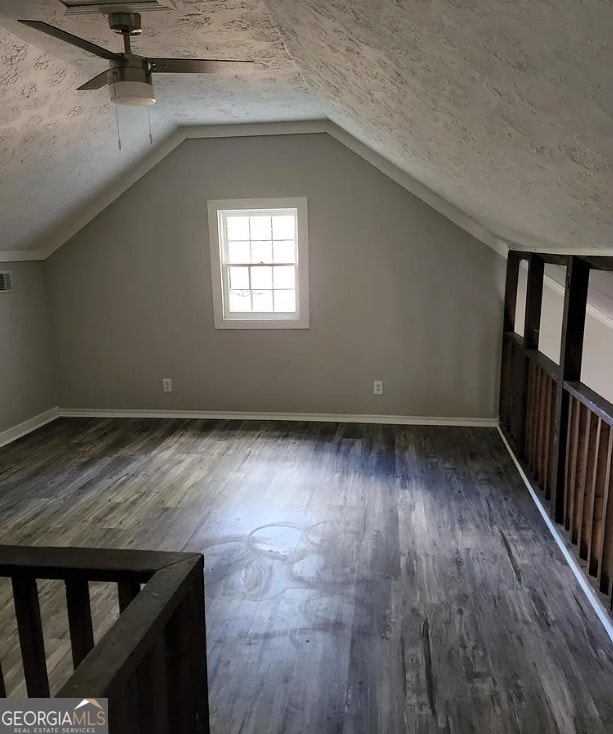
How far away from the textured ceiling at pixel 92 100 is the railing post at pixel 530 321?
191cm

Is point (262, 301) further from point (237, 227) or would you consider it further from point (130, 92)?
point (130, 92)

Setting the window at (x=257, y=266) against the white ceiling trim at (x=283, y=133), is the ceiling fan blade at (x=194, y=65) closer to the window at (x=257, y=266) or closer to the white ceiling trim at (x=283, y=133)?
the white ceiling trim at (x=283, y=133)

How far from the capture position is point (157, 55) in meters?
3.14

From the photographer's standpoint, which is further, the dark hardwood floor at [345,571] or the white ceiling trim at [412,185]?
the white ceiling trim at [412,185]

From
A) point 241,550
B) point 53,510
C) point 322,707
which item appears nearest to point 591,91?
point 322,707

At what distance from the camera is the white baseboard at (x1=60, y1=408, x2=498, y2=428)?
4984mm

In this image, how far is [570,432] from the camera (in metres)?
2.96

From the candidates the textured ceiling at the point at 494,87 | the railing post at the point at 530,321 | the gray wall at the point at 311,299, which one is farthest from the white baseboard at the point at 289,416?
the textured ceiling at the point at 494,87

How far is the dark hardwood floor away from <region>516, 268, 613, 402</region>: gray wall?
90 cm

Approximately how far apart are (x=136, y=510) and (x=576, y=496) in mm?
2493

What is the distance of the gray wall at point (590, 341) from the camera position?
436cm

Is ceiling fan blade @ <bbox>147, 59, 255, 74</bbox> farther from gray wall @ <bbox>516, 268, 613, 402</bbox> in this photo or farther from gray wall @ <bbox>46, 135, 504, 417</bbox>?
gray wall @ <bbox>516, 268, 613, 402</bbox>

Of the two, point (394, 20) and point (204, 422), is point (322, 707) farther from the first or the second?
point (204, 422)

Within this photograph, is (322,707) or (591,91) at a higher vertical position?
(591,91)
